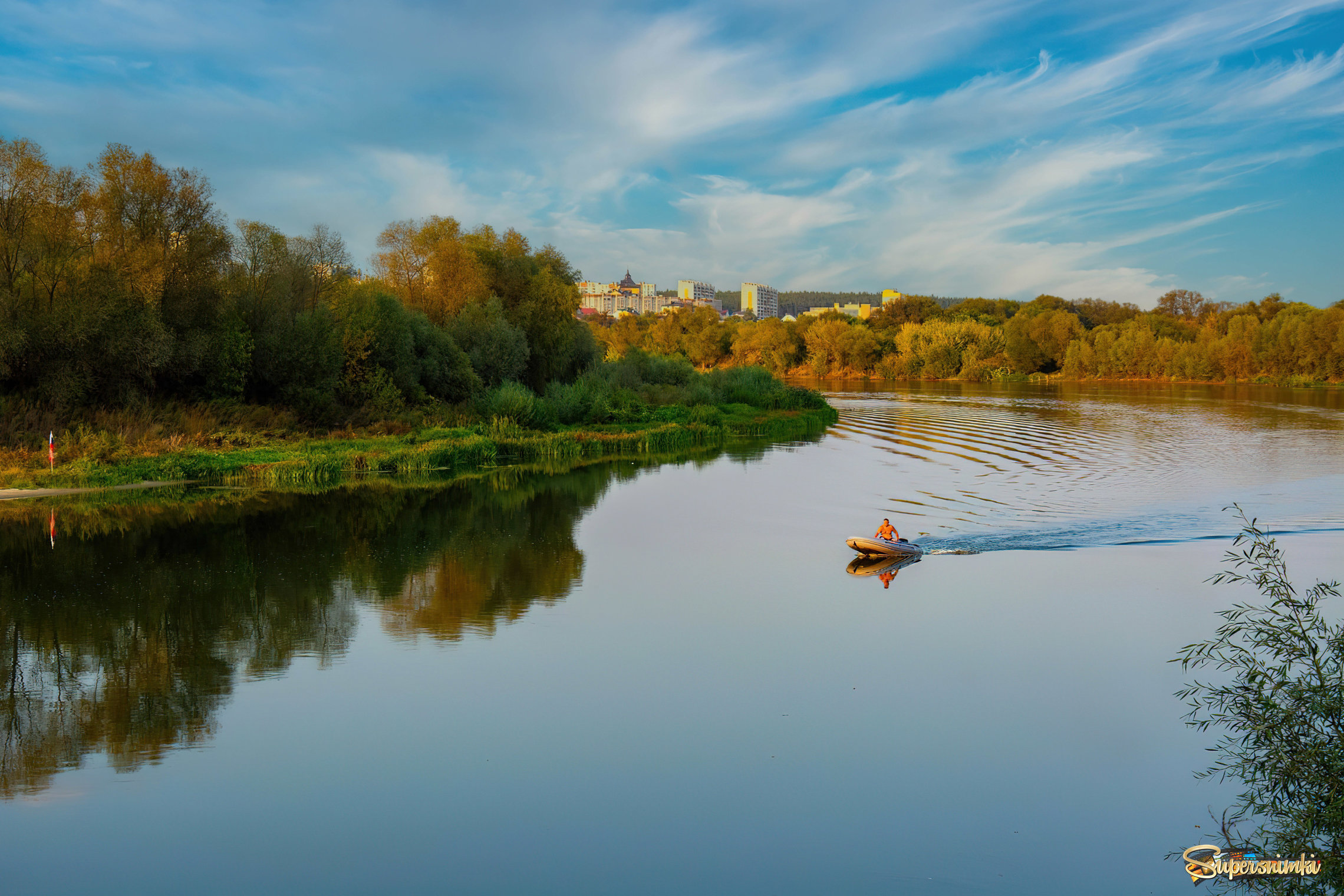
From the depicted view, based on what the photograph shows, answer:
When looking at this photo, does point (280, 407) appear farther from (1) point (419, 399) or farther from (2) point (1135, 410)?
(2) point (1135, 410)

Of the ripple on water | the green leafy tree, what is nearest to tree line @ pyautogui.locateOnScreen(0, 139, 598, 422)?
the ripple on water

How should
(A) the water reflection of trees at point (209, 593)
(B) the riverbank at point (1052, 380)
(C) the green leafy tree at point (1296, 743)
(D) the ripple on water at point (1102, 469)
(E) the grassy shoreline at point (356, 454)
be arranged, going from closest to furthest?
(C) the green leafy tree at point (1296, 743), (A) the water reflection of trees at point (209, 593), (D) the ripple on water at point (1102, 469), (E) the grassy shoreline at point (356, 454), (B) the riverbank at point (1052, 380)

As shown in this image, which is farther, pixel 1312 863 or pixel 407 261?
pixel 407 261

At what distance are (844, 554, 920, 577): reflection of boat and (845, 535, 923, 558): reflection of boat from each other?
0.08 meters

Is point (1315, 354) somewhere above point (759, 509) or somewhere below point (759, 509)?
above

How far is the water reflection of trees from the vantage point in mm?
8617

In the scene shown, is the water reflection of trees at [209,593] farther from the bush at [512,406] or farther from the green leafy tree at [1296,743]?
the bush at [512,406]

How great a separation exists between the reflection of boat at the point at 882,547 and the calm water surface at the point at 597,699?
0.59m

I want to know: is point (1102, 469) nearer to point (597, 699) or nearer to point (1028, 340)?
point (597, 699)

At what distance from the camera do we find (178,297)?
83.8 ft

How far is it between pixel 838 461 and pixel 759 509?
974 centimetres

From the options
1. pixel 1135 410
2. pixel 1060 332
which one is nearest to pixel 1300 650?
pixel 1135 410

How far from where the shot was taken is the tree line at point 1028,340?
271ft

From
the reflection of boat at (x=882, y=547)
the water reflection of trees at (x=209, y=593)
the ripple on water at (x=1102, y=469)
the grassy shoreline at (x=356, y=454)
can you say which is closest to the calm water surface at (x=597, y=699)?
the water reflection of trees at (x=209, y=593)
